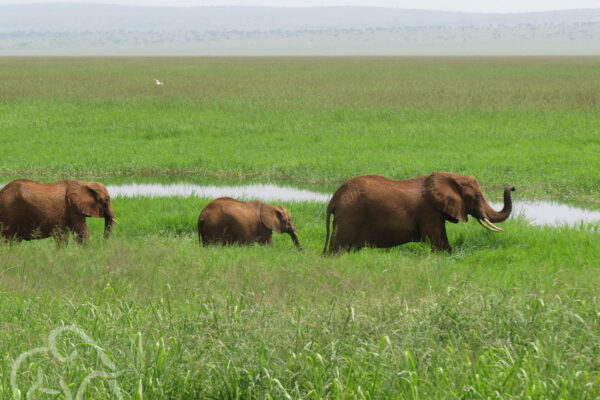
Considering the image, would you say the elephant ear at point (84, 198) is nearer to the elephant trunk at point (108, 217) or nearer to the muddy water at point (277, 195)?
the elephant trunk at point (108, 217)

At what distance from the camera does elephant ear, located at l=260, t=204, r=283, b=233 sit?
344 inches

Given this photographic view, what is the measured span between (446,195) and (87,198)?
416 cm

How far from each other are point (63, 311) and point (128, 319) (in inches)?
25.8

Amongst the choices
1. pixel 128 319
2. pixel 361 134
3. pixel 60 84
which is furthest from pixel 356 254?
pixel 60 84

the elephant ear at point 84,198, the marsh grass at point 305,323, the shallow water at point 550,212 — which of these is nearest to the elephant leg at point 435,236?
the marsh grass at point 305,323

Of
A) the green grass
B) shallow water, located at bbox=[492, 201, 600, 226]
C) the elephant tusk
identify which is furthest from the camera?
the green grass

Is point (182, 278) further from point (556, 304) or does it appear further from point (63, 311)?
point (556, 304)

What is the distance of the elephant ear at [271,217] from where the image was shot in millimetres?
8750

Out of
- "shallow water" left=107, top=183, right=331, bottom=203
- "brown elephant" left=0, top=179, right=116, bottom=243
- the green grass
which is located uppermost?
"brown elephant" left=0, top=179, right=116, bottom=243

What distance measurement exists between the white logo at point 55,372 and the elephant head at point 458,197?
185 inches

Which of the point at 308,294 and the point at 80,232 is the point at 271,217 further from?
the point at 308,294

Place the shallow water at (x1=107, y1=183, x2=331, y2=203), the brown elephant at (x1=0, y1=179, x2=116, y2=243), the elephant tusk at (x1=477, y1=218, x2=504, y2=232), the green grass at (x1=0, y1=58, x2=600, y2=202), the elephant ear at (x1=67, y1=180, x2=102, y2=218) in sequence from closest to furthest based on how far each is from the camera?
the brown elephant at (x1=0, y1=179, x2=116, y2=243) → the elephant ear at (x1=67, y1=180, x2=102, y2=218) → the elephant tusk at (x1=477, y1=218, x2=504, y2=232) → the shallow water at (x1=107, y1=183, x2=331, y2=203) → the green grass at (x1=0, y1=58, x2=600, y2=202)

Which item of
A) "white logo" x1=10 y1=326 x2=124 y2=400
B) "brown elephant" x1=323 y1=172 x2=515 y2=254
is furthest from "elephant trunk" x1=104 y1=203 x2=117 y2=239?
"white logo" x1=10 y1=326 x2=124 y2=400

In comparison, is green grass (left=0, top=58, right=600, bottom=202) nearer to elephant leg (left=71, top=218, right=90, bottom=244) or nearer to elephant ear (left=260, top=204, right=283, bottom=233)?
elephant ear (left=260, top=204, right=283, bottom=233)
